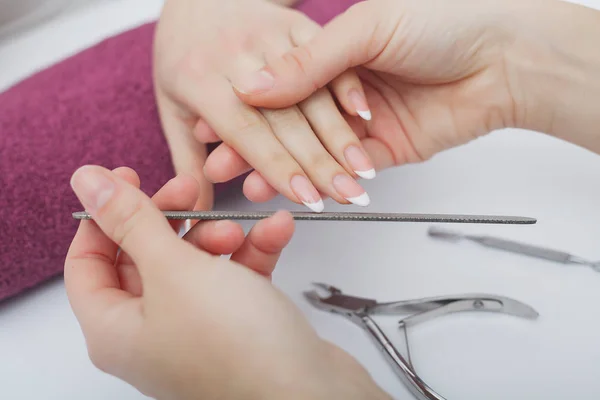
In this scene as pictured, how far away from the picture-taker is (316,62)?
63cm

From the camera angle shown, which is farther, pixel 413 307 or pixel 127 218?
pixel 413 307

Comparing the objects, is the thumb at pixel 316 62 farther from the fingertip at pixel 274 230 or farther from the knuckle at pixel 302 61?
the fingertip at pixel 274 230

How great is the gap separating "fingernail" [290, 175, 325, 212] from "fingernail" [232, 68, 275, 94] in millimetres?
111

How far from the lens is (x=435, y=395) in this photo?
1.98 ft

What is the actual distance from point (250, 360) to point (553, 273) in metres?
0.50

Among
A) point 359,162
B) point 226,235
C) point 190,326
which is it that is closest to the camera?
point 190,326

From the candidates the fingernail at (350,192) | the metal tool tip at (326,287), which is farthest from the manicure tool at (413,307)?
the fingernail at (350,192)

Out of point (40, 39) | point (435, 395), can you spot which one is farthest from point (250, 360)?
point (40, 39)

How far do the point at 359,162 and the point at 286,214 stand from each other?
0.56 feet

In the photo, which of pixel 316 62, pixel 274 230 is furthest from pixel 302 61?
pixel 274 230

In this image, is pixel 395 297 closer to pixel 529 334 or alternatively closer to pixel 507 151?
pixel 529 334

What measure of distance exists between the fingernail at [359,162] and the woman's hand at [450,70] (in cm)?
9

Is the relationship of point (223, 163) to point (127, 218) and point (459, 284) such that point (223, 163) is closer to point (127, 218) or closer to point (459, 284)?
point (127, 218)

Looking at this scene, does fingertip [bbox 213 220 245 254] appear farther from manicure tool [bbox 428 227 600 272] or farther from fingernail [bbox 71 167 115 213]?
manicure tool [bbox 428 227 600 272]
